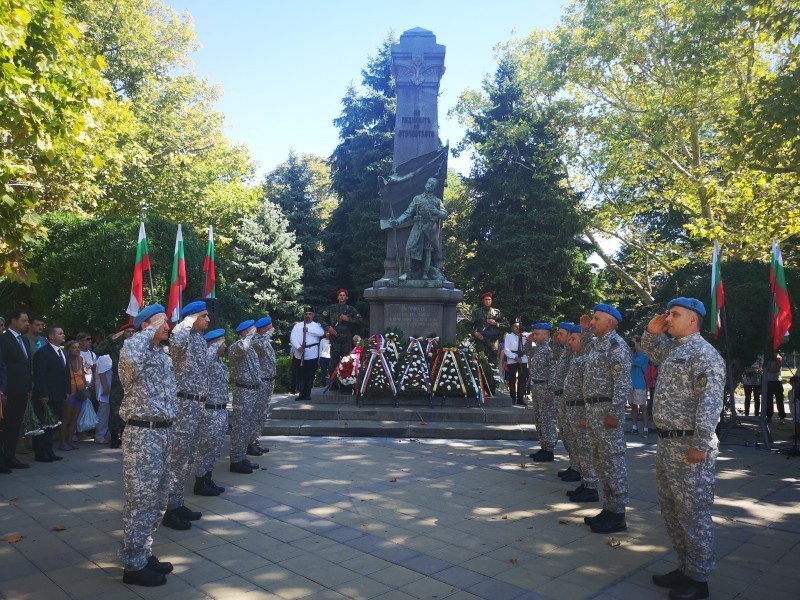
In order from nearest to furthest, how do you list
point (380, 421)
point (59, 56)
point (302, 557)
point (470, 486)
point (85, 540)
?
point (302, 557) → point (85, 540) → point (470, 486) → point (59, 56) → point (380, 421)

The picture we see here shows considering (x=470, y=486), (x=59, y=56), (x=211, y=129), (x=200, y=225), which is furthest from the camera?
(x=211, y=129)

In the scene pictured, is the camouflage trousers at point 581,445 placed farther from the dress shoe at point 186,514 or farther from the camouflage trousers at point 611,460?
the dress shoe at point 186,514

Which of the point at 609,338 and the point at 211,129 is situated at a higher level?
the point at 211,129

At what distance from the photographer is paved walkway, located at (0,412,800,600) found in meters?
4.43

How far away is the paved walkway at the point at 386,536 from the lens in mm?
4434

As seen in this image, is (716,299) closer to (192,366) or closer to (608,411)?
(608,411)

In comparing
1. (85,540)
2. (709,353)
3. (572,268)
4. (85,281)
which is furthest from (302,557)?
(572,268)

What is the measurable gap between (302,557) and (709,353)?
3.61m

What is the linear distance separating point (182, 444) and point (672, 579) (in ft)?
14.5

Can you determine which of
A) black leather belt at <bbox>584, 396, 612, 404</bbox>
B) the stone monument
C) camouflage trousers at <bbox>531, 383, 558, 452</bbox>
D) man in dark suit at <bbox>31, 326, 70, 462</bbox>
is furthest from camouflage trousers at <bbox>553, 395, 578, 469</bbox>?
man in dark suit at <bbox>31, 326, 70, 462</bbox>

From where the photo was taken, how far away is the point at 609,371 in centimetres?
604

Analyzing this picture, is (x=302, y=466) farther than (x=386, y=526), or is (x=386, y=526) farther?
(x=302, y=466)

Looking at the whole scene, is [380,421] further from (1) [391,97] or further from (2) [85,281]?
(1) [391,97]

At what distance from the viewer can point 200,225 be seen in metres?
26.3
